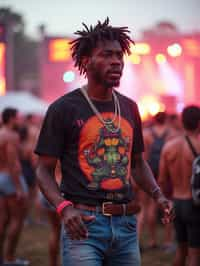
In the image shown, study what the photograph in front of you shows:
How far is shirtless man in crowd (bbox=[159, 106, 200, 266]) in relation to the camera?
642 centimetres

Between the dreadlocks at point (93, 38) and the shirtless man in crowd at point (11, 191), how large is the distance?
4.35m

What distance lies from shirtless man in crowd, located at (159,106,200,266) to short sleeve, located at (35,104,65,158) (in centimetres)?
292

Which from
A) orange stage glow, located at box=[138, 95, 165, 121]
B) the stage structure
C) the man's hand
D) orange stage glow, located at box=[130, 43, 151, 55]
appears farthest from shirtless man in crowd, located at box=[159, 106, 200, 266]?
orange stage glow, located at box=[130, 43, 151, 55]

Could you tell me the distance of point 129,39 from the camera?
4.14 metres

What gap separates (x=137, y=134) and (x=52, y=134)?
656mm

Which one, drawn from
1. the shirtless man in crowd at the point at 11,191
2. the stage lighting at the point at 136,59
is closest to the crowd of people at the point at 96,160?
the shirtless man in crowd at the point at 11,191

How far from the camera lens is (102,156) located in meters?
3.84

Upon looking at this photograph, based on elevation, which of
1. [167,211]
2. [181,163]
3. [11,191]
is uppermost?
[167,211]

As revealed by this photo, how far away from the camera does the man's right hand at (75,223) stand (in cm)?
347

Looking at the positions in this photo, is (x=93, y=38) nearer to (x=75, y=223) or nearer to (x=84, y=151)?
(x=84, y=151)

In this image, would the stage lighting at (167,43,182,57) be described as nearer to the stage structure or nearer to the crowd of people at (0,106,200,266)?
the stage structure

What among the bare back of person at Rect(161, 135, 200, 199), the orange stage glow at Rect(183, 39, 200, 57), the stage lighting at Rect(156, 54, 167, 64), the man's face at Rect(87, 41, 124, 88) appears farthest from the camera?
the orange stage glow at Rect(183, 39, 200, 57)

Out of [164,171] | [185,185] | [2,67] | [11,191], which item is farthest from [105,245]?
[2,67]

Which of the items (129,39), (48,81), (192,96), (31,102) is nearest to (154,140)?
(129,39)
